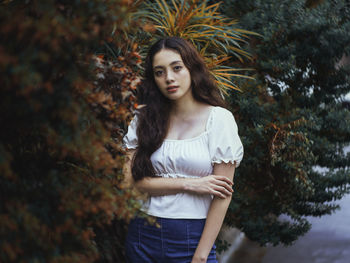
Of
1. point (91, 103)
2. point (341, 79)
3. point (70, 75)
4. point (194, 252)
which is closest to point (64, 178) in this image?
point (91, 103)

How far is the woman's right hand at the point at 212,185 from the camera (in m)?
1.97

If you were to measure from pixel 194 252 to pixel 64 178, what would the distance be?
1036 millimetres

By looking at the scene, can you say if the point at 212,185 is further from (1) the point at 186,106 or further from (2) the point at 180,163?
(1) the point at 186,106

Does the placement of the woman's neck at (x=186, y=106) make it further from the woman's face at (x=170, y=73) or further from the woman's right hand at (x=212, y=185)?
the woman's right hand at (x=212, y=185)

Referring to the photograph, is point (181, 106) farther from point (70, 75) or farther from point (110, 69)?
point (70, 75)

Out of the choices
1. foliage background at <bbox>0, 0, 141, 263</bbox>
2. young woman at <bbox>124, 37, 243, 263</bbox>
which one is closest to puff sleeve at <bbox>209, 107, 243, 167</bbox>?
young woman at <bbox>124, 37, 243, 263</bbox>

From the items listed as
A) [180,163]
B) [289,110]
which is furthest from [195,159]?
[289,110]

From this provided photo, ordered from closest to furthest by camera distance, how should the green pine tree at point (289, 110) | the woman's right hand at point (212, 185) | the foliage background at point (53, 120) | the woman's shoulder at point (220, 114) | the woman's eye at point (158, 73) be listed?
the foliage background at point (53, 120) → the woman's right hand at point (212, 185) → the woman's shoulder at point (220, 114) → the woman's eye at point (158, 73) → the green pine tree at point (289, 110)

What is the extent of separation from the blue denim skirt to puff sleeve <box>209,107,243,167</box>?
14.8 inches

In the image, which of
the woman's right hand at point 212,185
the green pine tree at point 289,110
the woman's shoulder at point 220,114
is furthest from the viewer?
the green pine tree at point 289,110

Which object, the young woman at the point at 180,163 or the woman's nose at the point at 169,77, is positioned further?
the woman's nose at the point at 169,77

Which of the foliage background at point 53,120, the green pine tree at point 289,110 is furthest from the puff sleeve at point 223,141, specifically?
the green pine tree at point 289,110

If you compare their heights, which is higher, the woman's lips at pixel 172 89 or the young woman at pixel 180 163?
the woman's lips at pixel 172 89

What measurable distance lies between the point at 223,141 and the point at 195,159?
18 cm
